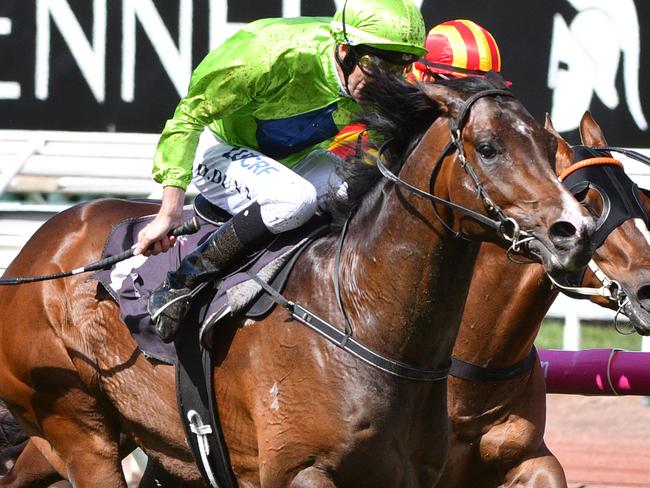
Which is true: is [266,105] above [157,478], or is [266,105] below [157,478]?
above

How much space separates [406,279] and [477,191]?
15.2 inches

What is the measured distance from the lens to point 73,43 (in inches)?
276

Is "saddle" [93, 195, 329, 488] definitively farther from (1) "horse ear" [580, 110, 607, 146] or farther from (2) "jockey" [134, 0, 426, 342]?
(1) "horse ear" [580, 110, 607, 146]

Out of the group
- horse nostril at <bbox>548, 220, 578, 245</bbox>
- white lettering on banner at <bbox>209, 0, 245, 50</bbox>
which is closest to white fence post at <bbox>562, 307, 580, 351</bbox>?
white lettering on banner at <bbox>209, 0, 245, 50</bbox>

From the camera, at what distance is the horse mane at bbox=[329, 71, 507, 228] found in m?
3.62

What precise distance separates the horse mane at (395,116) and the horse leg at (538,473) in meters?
1.15

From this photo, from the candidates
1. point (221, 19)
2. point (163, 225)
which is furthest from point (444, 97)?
point (221, 19)

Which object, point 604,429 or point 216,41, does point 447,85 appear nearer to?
point 216,41

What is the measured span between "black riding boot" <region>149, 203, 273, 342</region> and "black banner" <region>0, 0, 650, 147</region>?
10.1 feet

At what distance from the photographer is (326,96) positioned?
4.09 meters

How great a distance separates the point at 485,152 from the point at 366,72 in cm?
53

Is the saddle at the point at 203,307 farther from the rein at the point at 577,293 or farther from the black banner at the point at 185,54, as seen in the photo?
the black banner at the point at 185,54

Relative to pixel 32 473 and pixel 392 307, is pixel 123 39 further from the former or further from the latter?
pixel 392 307

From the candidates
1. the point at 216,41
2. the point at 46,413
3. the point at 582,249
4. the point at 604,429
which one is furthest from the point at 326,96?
the point at 604,429
